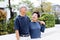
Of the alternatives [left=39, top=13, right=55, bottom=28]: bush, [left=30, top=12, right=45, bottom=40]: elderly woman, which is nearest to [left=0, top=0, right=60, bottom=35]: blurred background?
[left=39, top=13, right=55, bottom=28]: bush

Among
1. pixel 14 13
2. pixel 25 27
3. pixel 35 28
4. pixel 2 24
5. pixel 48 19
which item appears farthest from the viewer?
pixel 48 19

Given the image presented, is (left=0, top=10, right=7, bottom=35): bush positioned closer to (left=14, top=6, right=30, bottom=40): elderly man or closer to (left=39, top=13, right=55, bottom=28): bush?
(left=39, top=13, right=55, bottom=28): bush

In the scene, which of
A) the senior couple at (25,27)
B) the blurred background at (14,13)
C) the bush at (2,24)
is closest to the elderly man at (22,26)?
the senior couple at (25,27)

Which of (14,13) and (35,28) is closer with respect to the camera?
(35,28)

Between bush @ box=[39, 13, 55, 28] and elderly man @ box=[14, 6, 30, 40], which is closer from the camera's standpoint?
elderly man @ box=[14, 6, 30, 40]

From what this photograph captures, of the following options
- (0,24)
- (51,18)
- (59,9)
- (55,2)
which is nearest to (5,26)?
(0,24)

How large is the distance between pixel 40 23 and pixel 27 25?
607mm

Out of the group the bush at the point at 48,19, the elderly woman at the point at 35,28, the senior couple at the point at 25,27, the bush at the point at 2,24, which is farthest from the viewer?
the bush at the point at 48,19

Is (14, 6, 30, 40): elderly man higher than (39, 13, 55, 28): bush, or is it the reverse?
(14, 6, 30, 40): elderly man

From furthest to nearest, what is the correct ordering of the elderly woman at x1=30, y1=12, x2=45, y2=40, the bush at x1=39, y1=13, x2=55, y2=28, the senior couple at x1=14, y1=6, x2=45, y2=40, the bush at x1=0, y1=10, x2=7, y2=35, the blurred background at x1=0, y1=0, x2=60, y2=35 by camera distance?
the bush at x1=39, y1=13, x2=55, y2=28 → the blurred background at x1=0, y1=0, x2=60, y2=35 → the bush at x1=0, y1=10, x2=7, y2=35 → the elderly woman at x1=30, y1=12, x2=45, y2=40 → the senior couple at x1=14, y1=6, x2=45, y2=40

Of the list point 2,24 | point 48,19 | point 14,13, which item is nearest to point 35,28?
point 2,24

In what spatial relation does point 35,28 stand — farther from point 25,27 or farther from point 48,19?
point 48,19

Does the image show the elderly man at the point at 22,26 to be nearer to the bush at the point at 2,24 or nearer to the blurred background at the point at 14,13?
the blurred background at the point at 14,13

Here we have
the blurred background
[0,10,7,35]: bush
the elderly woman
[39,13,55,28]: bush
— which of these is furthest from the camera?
[39,13,55,28]: bush
